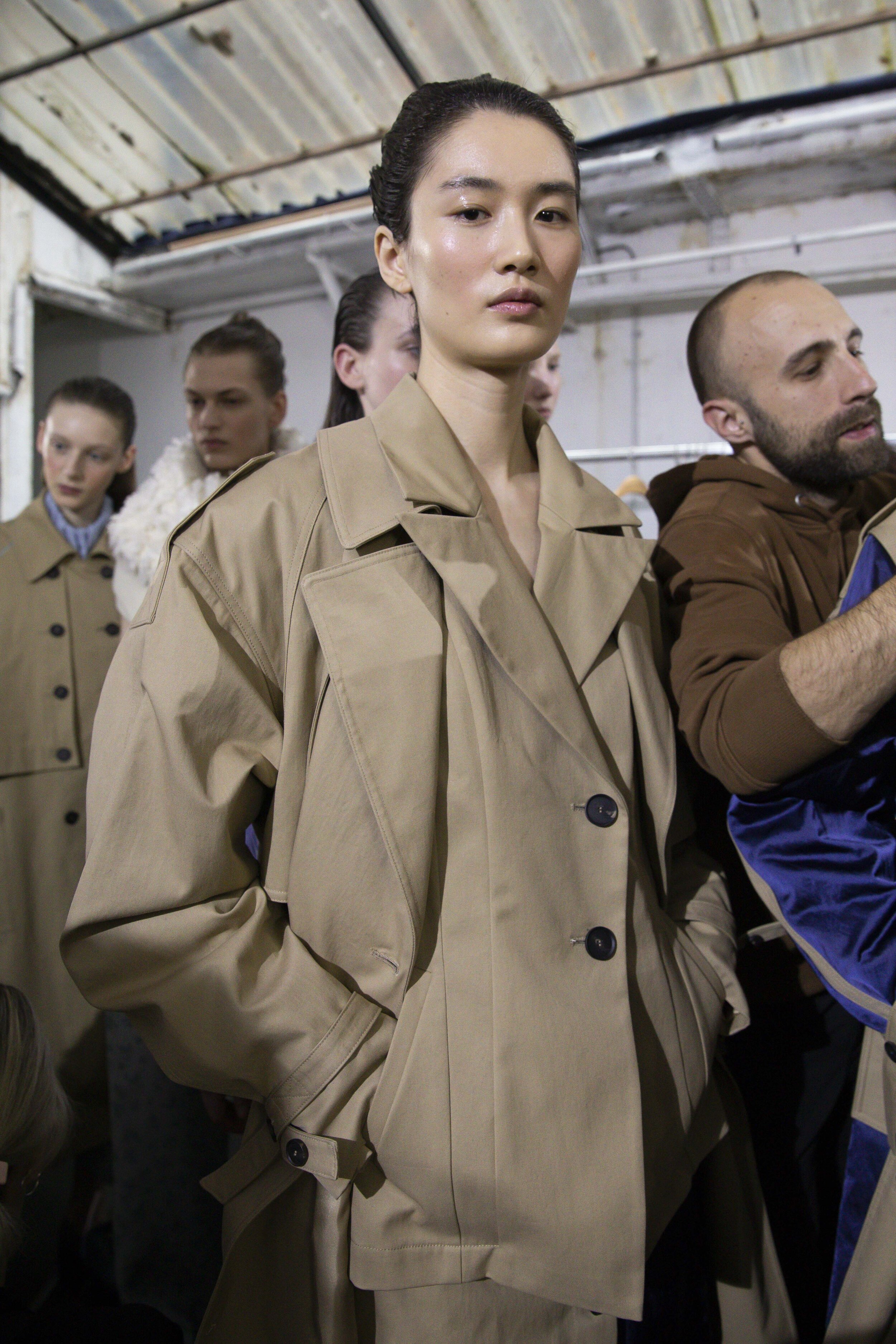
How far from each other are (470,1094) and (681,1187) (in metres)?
0.31

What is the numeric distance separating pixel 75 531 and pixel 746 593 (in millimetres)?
1825

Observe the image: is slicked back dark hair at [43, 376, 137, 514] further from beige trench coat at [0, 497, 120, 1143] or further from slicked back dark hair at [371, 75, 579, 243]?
slicked back dark hair at [371, 75, 579, 243]

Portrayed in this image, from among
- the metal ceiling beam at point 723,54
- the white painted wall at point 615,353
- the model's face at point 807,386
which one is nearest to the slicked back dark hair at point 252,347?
the white painted wall at point 615,353

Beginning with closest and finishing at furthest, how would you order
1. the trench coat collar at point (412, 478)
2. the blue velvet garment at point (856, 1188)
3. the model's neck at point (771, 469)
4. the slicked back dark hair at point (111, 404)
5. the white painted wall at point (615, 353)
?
the trench coat collar at point (412, 478)
the blue velvet garment at point (856, 1188)
the model's neck at point (771, 469)
the slicked back dark hair at point (111, 404)
the white painted wall at point (615, 353)

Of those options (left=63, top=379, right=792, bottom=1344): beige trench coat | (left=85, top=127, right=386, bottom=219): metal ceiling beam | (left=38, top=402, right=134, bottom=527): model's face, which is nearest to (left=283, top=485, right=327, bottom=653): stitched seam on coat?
(left=63, top=379, right=792, bottom=1344): beige trench coat

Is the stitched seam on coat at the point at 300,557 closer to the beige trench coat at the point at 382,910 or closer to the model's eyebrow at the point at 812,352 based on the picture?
the beige trench coat at the point at 382,910

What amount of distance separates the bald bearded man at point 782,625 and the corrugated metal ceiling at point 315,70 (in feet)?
7.60

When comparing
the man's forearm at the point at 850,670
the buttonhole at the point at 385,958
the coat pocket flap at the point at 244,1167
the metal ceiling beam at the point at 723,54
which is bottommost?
the coat pocket flap at the point at 244,1167

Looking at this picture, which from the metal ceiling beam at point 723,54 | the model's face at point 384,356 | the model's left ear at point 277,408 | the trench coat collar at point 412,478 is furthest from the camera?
the metal ceiling beam at point 723,54

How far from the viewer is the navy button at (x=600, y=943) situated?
96 cm

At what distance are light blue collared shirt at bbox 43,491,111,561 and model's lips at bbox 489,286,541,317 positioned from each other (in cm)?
169

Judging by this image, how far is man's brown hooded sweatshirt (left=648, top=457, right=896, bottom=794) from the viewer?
1.07 meters

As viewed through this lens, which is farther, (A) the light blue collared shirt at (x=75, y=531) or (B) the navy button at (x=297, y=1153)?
(A) the light blue collared shirt at (x=75, y=531)

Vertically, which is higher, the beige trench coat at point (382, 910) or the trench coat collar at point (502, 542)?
the trench coat collar at point (502, 542)
